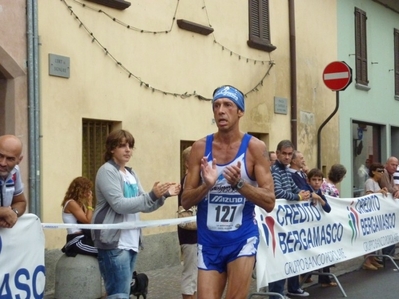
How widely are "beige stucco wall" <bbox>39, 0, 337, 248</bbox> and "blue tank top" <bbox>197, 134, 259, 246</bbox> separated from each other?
16.1 feet

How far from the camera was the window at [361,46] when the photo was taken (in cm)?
2005

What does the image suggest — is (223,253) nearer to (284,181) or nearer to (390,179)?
(284,181)

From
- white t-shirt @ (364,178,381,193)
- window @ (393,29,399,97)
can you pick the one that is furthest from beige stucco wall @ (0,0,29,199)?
window @ (393,29,399,97)

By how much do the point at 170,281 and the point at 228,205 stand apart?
5628mm

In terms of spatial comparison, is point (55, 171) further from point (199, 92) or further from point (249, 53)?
point (249, 53)

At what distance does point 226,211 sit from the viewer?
5.66 m

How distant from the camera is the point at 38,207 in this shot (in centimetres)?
998

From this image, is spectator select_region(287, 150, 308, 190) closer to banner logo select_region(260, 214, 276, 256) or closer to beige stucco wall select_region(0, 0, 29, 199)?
banner logo select_region(260, 214, 276, 256)

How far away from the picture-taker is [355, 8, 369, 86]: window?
20.0m

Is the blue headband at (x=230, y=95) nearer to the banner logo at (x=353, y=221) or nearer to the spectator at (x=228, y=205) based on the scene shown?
the spectator at (x=228, y=205)

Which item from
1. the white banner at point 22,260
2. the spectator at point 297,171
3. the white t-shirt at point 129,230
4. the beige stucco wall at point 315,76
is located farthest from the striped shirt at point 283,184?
the beige stucco wall at point 315,76

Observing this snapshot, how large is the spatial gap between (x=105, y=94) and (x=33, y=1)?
191 centimetres

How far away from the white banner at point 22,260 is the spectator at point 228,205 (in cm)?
124

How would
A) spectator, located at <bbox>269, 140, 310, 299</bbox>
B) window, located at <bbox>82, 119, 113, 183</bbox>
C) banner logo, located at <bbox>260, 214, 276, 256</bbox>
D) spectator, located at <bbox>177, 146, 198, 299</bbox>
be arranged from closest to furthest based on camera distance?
1. spectator, located at <bbox>177, 146, 198, 299</bbox>
2. banner logo, located at <bbox>260, 214, 276, 256</bbox>
3. spectator, located at <bbox>269, 140, 310, 299</bbox>
4. window, located at <bbox>82, 119, 113, 183</bbox>
